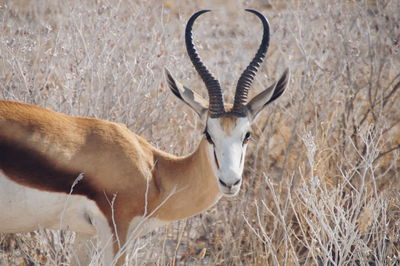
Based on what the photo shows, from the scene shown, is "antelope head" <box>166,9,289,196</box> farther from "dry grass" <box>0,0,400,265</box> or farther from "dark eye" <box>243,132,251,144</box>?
"dry grass" <box>0,0,400,265</box>

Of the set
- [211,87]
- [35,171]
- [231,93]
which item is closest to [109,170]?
[35,171]

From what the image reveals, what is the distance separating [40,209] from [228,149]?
150 centimetres

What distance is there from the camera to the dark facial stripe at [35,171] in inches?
187

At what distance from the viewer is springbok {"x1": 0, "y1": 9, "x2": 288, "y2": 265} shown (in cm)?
486

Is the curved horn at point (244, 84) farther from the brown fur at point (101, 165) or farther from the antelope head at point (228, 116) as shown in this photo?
the brown fur at point (101, 165)

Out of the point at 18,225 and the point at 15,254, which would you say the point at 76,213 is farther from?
the point at 15,254

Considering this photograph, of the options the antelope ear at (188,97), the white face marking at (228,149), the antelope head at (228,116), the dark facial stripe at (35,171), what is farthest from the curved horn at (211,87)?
the dark facial stripe at (35,171)

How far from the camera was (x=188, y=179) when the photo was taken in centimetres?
549

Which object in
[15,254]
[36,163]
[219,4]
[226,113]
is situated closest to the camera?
[36,163]

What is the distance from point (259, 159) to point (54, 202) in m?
3.75

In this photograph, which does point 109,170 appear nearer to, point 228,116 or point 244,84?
point 228,116

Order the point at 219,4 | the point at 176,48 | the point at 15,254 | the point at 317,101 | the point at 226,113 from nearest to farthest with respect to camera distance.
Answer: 1. the point at 226,113
2. the point at 15,254
3. the point at 317,101
4. the point at 176,48
5. the point at 219,4

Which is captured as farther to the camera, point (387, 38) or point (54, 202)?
point (387, 38)

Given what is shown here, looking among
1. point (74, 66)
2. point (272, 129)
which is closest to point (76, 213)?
point (74, 66)
